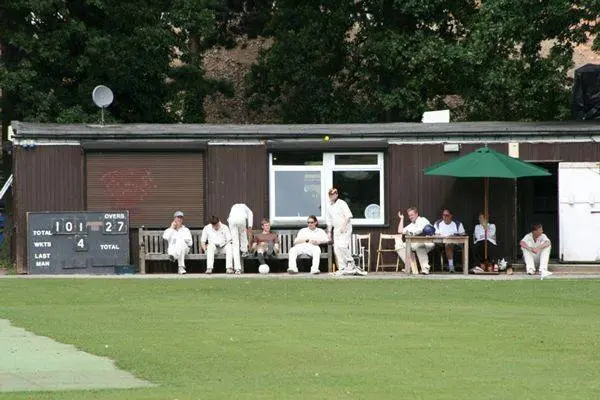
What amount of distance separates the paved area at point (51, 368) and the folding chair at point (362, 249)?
14.5 m

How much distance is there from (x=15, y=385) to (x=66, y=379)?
0.55m

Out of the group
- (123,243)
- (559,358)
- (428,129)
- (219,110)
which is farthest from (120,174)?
(219,110)

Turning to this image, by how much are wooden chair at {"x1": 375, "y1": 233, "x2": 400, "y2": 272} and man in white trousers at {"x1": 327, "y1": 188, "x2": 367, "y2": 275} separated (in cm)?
141

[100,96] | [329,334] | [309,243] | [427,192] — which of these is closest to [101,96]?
[100,96]

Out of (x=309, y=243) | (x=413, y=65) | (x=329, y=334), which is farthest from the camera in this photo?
(x=413, y=65)

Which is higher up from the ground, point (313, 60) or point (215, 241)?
point (313, 60)

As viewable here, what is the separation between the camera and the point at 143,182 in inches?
1220

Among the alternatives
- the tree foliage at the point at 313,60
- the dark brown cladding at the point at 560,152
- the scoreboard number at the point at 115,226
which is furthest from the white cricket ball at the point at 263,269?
the tree foliage at the point at 313,60

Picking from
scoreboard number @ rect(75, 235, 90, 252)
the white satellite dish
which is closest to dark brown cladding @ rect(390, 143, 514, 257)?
scoreboard number @ rect(75, 235, 90, 252)

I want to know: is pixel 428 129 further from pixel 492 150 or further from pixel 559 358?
pixel 559 358

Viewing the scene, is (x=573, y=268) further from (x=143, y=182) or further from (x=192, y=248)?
(x=143, y=182)

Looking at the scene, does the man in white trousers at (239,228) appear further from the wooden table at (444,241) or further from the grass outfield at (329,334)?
the wooden table at (444,241)

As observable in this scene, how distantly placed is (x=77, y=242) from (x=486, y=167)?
26.1 feet

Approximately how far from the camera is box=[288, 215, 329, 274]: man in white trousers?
98.4 feet
